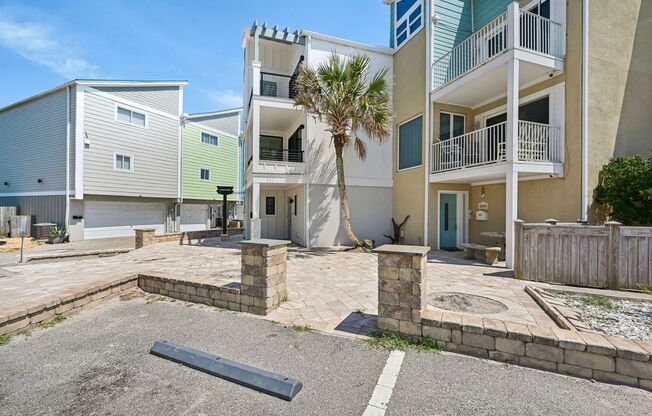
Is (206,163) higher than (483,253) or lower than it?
higher

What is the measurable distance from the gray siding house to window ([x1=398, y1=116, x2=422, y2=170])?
49.9 feet

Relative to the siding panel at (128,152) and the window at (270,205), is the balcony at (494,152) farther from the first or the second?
the siding panel at (128,152)

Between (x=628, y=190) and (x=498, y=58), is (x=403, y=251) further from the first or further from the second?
(x=498, y=58)

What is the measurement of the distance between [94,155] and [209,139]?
773 cm

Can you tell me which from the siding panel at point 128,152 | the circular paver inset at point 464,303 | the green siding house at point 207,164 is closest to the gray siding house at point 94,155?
the siding panel at point 128,152

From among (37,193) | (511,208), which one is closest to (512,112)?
(511,208)

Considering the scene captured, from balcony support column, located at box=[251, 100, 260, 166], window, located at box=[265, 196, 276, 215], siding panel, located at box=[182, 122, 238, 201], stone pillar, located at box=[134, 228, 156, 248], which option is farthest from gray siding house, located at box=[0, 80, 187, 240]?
balcony support column, located at box=[251, 100, 260, 166]

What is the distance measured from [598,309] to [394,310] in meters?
3.26

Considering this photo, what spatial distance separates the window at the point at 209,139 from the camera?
70.5ft

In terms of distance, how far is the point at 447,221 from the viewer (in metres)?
11.3

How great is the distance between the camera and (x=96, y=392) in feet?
8.81

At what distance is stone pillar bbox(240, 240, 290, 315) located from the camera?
450cm

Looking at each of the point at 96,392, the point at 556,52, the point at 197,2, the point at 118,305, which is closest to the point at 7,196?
the point at 197,2

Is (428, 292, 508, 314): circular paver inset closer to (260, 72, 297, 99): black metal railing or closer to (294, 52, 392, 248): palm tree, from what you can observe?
(294, 52, 392, 248): palm tree
